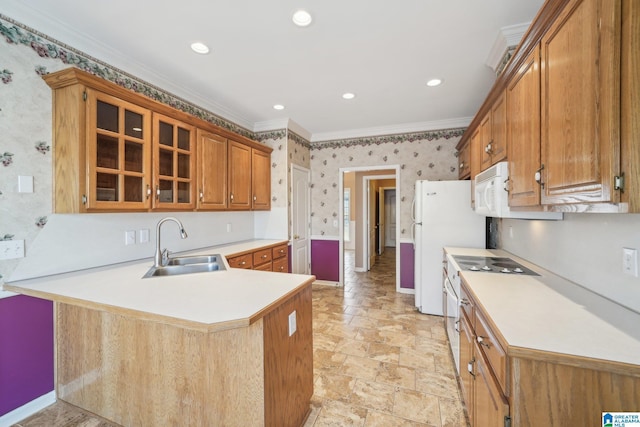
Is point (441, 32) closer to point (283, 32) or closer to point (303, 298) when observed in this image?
point (283, 32)

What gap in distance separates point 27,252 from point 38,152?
67cm

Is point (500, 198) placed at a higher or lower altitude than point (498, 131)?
lower

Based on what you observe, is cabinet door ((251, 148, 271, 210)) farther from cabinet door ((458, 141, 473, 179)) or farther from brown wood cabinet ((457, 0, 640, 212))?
brown wood cabinet ((457, 0, 640, 212))

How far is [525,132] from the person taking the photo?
1490 millimetres

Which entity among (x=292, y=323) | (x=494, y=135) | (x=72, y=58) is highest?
(x=72, y=58)

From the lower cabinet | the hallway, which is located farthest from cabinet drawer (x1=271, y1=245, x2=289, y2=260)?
the hallway

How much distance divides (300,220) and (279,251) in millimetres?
911

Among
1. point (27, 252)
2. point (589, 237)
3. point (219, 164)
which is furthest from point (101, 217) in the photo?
point (589, 237)

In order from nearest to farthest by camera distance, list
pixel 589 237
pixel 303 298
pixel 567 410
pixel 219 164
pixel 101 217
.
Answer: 1. pixel 567 410
2. pixel 589 237
3. pixel 303 298
4. pixel 101 217
5. pixel 219 164

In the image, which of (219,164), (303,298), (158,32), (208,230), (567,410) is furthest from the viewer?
(208,230)

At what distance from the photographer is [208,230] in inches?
128

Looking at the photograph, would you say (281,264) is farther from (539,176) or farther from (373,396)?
(539,176)

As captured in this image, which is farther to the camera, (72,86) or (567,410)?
(72,86)

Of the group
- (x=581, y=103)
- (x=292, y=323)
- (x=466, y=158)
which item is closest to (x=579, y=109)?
(x=581, y=103)
